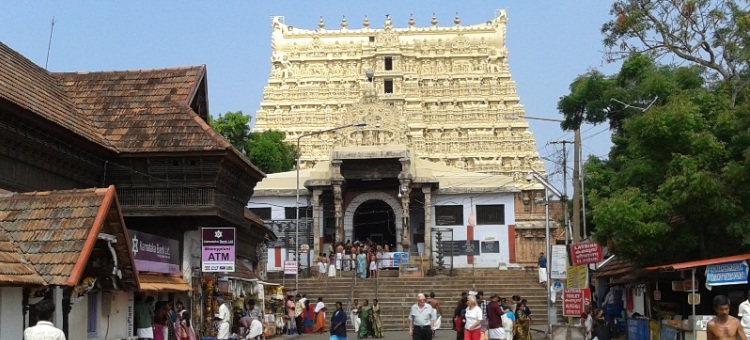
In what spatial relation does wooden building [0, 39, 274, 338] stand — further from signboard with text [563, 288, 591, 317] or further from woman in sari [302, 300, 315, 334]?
woman in sari [302, 300, 315, 334]

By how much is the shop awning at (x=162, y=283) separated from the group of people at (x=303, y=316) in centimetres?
1161

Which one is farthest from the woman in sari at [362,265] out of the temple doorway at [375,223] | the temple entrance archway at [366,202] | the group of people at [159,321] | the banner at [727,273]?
the banner at [727,273]

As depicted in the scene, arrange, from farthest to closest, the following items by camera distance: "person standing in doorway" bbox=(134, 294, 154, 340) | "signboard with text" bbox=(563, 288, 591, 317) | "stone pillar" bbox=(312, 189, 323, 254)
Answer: "stone pillar" bbox=(312, 189, 323, 254) → "signboard with text" bbox=(563, 288, 591, 317) → "person standing in doorway" bbox=(134, 294, 154, 340)

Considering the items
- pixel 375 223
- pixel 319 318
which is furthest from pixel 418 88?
pixel 319 318

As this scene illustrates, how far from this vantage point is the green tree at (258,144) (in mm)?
69438

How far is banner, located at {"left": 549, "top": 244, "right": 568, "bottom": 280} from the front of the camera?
2903 cm

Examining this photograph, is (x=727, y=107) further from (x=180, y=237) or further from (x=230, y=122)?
(x=230, y=122)

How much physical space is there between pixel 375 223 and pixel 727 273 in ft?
116

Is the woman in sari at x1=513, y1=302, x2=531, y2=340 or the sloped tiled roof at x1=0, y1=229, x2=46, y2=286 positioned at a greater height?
the sloped tiled roof at x1=0, y1=229, x2=46, y2=286

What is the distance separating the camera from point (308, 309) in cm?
3522

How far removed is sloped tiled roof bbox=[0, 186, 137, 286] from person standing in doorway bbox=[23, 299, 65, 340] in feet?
6.42

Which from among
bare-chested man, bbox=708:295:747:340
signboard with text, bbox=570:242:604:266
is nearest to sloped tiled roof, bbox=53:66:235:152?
signboard with text, bbox=570:242:604:266

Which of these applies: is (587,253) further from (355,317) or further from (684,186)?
(355,317)

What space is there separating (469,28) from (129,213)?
58.7 meters
